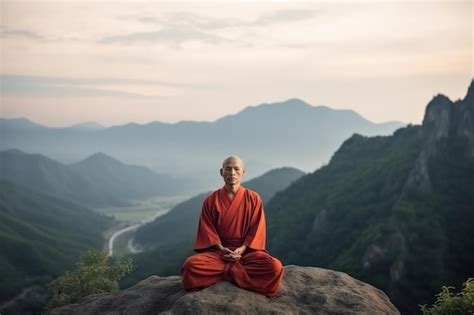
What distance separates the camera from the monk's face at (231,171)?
433 inches

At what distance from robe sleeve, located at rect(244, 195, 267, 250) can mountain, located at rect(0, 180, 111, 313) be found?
3135 inches

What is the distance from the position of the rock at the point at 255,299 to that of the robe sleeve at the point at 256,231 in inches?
42.3

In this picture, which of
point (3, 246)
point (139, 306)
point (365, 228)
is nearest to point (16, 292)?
point (3, 246)

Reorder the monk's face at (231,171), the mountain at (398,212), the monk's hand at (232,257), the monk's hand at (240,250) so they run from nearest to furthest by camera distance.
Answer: the monk's hand at (232,257) → the monk's hand at (240,250) → the monk's face at (231,171) → the mountain at (398,212)

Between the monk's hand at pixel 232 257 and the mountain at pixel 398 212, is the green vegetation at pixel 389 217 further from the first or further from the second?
the monk's hand at pixel 232 257

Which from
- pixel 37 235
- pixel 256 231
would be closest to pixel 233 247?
pixel 256 231

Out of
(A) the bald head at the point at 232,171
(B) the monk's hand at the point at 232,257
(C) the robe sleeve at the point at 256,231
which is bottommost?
(B) the monk's hand at the point at 232,257

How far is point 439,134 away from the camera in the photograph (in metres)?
66.5

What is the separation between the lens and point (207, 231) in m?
11.1

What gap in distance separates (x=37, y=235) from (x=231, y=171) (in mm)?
113286

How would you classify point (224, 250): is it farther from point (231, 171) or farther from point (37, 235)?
point (37, 235)

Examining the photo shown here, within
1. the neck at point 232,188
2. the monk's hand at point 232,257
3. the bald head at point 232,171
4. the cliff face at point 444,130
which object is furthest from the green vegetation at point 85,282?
the cliff face at point 444,130

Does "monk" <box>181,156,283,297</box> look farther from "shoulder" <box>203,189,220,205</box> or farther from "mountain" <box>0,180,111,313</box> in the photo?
"mountain" <box>0,180,111,313</box>

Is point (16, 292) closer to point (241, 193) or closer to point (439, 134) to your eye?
point (439, 134)
